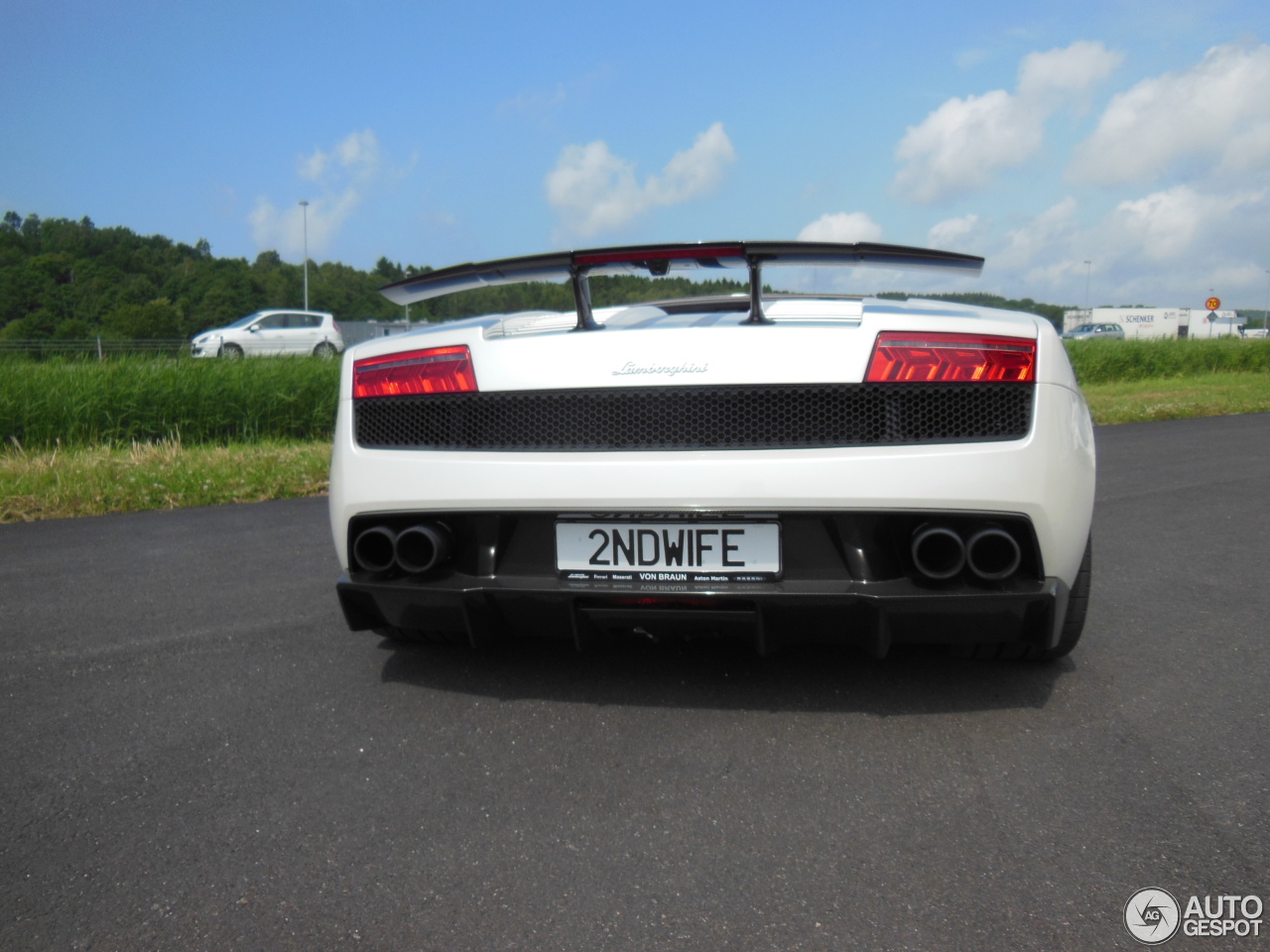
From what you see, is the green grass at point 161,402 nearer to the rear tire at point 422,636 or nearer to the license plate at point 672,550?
the rear tire at point 422,636

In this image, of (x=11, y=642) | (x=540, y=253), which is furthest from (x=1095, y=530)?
(x=11, y=642)

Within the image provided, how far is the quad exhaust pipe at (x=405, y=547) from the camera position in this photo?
2.69 meters

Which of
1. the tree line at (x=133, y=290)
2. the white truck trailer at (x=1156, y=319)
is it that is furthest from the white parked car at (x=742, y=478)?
the white truck trailer at (x=1156, y=319)

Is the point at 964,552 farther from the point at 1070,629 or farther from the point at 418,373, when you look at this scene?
the point at 418,373

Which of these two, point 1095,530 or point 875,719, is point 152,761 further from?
point 1095,530

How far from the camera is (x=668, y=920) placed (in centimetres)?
178

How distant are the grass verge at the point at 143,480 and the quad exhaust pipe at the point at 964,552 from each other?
233 inches

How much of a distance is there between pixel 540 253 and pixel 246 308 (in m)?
77.2

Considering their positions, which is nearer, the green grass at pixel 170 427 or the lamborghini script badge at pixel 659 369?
the lamborghini script badge at pixel 659 369

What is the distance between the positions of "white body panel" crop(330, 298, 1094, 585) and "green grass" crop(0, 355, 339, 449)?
30.6 ft

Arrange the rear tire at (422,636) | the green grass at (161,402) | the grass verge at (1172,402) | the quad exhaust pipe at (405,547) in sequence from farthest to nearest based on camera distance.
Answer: the grass verge at (1172,402), the green grass at (161,402), the rear tire at (422,636), the quad exhaust pipe at (405,547)

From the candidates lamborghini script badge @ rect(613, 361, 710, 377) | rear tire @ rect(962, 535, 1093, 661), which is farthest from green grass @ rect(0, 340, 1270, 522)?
rear tire @ rect(962, 535, 1093, 661)

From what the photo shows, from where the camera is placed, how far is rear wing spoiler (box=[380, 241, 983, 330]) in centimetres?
257

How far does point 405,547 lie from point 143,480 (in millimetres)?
5760
